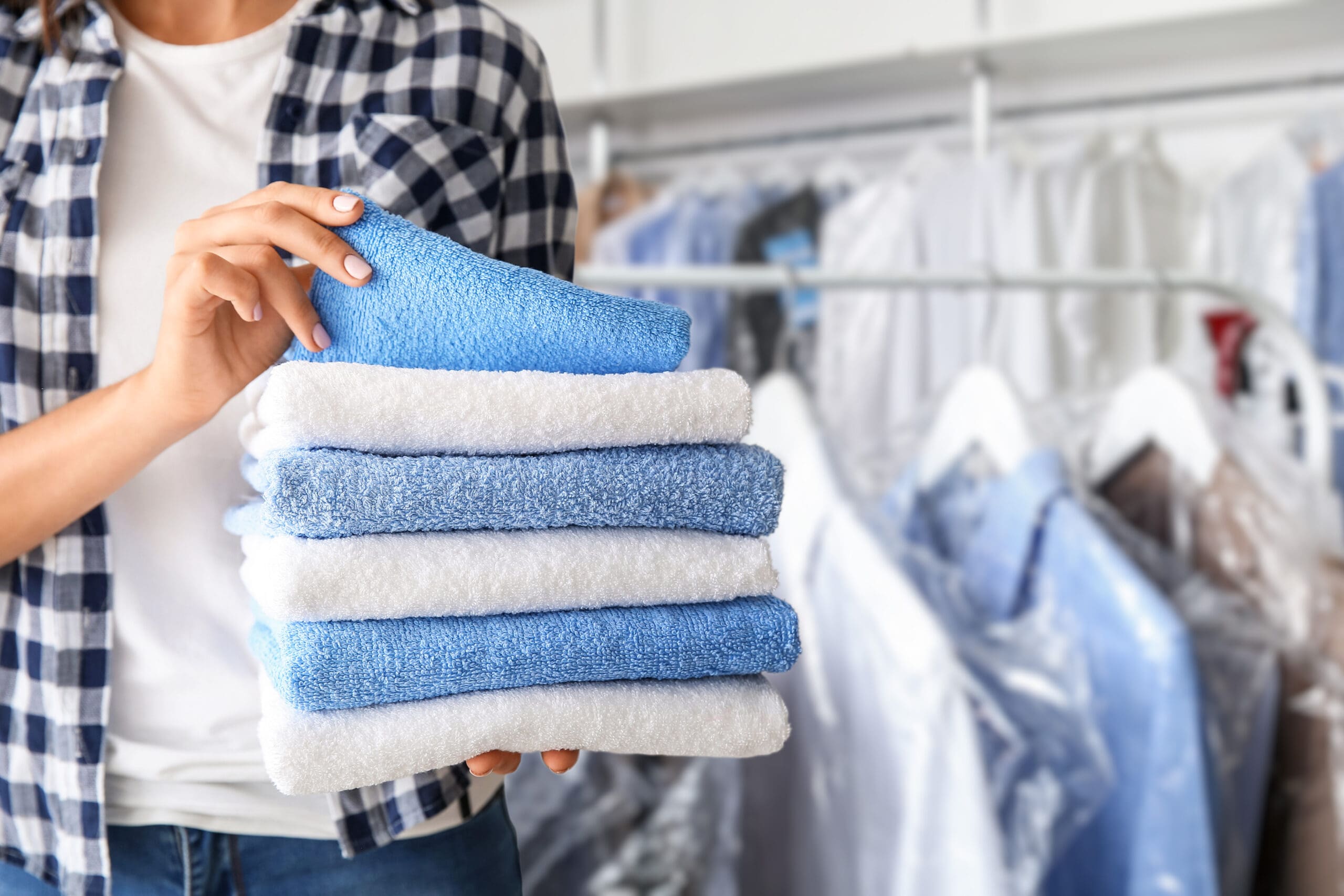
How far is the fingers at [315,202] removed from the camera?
0.38m

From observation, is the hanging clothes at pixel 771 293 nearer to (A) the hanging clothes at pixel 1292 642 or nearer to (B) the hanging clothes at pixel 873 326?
(B) the hanging clothes at pixel 873 326

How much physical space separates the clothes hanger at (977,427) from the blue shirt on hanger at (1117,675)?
0.13ft

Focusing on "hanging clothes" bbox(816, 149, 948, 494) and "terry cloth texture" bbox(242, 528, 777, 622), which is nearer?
"terry cloth texture" bbox(242, 528, 777, 622)

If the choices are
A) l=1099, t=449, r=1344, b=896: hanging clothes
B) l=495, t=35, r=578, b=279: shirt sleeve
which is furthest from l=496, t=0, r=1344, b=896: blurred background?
l=495, t=35, r=578, b=279: shirt sleeve

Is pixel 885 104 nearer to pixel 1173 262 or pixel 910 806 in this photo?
pixel 1173 262

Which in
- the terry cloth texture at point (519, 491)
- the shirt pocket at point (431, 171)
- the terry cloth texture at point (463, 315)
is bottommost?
the terry cloth texture at point (519, 491)

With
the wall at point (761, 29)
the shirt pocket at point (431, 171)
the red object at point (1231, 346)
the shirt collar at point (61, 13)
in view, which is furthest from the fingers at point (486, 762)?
the wall at point (761, 29)

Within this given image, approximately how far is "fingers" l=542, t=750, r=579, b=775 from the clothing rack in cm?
167

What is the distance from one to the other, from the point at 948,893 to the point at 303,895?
407 mm

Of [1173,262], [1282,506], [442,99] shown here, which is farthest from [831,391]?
[442,99]

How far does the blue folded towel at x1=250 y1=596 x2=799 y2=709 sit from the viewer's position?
36cm

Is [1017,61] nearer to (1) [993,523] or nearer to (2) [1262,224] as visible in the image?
(2) [1262,224]

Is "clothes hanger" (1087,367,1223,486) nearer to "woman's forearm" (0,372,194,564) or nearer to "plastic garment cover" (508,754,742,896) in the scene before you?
"plastic garment cover" (508,754,742,896)

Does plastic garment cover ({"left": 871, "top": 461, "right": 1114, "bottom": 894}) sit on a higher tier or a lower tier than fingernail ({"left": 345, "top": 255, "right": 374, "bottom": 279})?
lower
